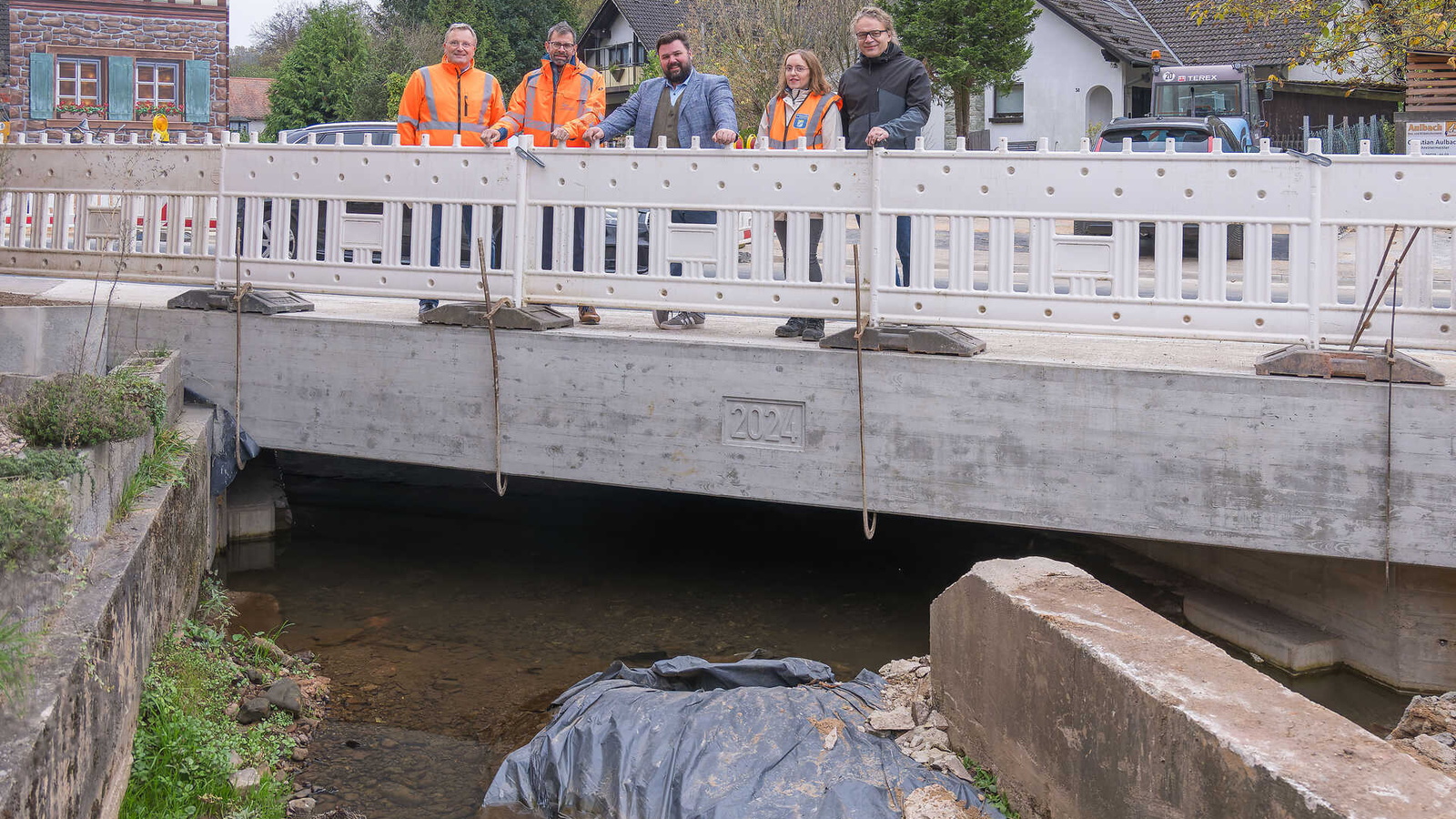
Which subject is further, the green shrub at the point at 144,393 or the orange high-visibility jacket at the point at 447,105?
the orange high-visibility jacket at the point at 447,105

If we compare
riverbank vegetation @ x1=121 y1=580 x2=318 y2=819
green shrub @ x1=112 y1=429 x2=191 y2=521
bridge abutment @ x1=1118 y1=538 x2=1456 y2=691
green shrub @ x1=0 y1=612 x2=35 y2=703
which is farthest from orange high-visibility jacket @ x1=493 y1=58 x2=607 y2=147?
green shrub @ x1=0 y1=612 x2=35 y2=703

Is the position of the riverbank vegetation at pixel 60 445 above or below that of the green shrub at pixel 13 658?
above

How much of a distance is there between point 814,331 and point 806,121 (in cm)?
148

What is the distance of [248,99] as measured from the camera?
195 feet

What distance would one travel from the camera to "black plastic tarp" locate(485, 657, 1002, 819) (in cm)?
436

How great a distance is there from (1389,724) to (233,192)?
7053 mm

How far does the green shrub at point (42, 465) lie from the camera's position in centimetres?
456

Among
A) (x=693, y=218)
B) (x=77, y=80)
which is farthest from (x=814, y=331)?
(x=77, y=80)

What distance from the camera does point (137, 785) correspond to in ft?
15.3

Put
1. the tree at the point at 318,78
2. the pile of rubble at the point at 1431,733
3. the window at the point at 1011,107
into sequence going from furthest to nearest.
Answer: the tree at the point at 318,78
the window at the point at 1011,107
the pile of rubble at the point at 1431,733

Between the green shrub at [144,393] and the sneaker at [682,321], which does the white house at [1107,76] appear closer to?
the sneaker at [682,321]

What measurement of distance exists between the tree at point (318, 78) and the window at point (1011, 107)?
19.4 m

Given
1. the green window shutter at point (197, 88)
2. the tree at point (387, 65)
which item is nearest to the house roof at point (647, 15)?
the tree at point (387, 65)

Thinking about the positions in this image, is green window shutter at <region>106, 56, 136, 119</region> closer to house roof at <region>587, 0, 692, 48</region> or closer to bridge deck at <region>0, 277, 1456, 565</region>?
house roof at <region>587, 0, 692, 48</region>
